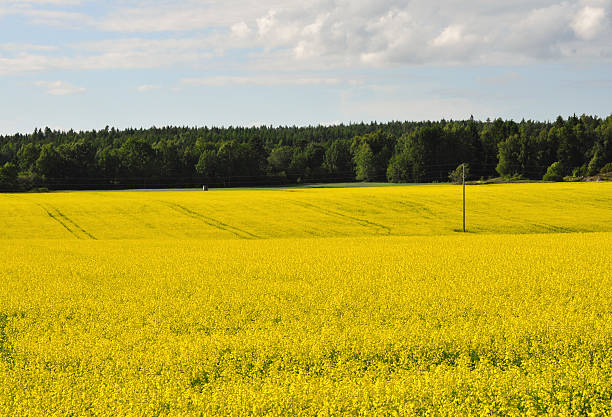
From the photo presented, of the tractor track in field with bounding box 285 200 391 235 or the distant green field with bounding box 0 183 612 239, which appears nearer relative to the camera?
the distant green field with bounding box 0 183 612 239

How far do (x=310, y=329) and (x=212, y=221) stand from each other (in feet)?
115

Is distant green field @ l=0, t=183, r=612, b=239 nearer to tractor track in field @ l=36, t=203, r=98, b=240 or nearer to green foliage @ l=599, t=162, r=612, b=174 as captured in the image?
tractor track in field @ l=36, t=203, r=98, b=240

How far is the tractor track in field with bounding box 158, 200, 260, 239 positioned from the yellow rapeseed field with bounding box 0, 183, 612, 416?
9919 mm

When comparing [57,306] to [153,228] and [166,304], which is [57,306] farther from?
[153,228]

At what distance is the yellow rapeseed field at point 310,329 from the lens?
9836 mm

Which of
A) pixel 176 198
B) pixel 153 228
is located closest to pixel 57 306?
pixel 153 228

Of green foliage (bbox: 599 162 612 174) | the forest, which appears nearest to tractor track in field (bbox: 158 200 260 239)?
the forest

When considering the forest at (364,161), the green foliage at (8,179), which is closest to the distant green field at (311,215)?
the green foliage at (8,179)

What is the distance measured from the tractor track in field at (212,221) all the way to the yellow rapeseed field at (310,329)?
32.5ft

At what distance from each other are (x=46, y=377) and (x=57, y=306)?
623 cm

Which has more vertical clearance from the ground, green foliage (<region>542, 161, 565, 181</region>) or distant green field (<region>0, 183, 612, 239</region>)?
green foliage (<region>542, 161, 565, 181</region>)

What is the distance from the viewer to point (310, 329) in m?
14.1

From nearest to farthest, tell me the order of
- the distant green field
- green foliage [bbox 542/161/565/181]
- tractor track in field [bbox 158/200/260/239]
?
tractor track in field [bbox 158/200/260/239], the distant green field, green foliage [bbox 542/161/565/181]

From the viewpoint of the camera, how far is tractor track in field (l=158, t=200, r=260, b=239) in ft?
143
